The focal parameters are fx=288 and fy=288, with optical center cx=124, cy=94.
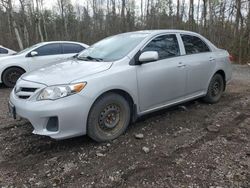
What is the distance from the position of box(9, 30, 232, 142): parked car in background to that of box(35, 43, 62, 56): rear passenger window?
14.7ft

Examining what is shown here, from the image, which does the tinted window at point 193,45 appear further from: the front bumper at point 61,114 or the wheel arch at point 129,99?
the front bumper at point 61,114

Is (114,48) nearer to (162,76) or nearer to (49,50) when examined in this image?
(162,76)

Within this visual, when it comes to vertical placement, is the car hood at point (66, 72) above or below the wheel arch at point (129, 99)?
above

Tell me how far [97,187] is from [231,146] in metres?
2.03

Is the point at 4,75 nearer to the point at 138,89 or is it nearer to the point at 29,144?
the point at 29,144

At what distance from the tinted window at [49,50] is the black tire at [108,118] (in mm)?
5810

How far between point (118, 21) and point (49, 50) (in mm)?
25384

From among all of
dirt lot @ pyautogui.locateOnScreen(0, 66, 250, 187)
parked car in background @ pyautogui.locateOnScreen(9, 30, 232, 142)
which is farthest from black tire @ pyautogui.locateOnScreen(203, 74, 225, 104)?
dirt lot @ pyautogui.locateOnScreen(0, 66, 250, 187)

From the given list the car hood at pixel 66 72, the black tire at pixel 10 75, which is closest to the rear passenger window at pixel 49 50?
the black tire at pixel 10 75

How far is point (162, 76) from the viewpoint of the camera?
471 cm

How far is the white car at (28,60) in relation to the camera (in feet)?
29.1

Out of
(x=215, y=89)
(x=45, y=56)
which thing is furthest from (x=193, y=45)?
(x=45, y=56)

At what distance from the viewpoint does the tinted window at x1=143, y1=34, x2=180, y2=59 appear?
4.82 meters

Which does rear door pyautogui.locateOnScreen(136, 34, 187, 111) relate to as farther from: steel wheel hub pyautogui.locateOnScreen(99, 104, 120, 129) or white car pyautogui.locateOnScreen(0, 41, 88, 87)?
white car pyautogui.locateOnScreen(0, 41, 88, 87)
